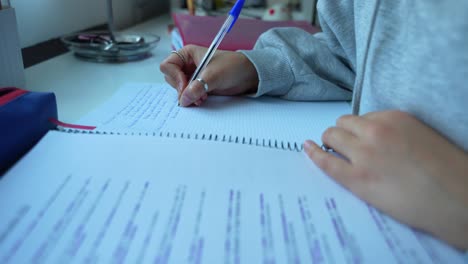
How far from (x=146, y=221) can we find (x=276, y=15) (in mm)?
1062

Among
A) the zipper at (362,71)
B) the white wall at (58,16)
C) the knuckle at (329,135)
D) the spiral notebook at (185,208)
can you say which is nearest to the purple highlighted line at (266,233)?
the spiral notebook at (185,208)

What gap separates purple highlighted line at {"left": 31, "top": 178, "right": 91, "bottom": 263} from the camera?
0.21 meters

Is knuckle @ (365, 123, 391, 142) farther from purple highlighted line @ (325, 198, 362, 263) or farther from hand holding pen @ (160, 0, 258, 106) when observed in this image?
hand holding pen @ (160, 0, 258, 106)

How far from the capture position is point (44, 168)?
290mm

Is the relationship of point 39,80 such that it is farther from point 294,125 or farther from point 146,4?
point 146,4

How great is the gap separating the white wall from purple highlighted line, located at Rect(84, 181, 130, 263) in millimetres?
571

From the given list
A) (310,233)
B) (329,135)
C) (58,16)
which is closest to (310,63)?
(329,135)

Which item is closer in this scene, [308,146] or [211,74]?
[308,146]

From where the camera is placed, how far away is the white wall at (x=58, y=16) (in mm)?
701

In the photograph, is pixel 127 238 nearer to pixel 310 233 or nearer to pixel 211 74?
pixel 310 233

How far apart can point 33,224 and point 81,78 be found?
43 centimetres

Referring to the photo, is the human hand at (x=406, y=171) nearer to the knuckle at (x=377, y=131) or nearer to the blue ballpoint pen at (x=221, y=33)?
the knuckle at (x=377, y=131)

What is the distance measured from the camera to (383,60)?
398 millimetres

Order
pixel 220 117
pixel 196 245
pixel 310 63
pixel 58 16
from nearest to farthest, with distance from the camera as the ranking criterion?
1. pixel 196 245
2. pixel 220 117
3. pixel 310 63
4. pixel 58 16
